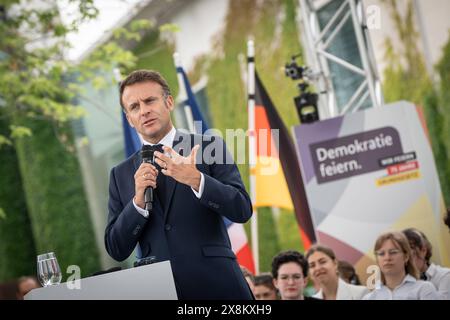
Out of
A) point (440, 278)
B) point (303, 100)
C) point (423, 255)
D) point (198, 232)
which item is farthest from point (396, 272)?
point (198, 232)

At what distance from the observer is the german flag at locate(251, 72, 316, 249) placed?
5652 mm

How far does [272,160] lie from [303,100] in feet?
2.25

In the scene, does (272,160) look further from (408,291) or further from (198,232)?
(198,232)

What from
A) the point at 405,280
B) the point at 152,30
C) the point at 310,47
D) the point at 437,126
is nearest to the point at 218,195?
the point at 405,280

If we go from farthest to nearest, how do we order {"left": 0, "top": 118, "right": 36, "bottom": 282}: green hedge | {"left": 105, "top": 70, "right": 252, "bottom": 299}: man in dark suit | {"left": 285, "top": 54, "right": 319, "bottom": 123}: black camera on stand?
{"left": 0, "top": 118, "right": 36, "bottom": 282}: green hedge < {"left": 285, "top": 54, "right": 319, "bottom": 123}: black camera on stand < {"left": 105, "top": 70, "right": 252, "bottom": 299}: man in dark suit

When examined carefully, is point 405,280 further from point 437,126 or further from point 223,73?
point 223,73

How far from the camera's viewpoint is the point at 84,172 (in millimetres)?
12500

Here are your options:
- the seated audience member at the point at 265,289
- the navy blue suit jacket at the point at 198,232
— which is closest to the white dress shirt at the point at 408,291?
the seated audience member at the point at 265,289

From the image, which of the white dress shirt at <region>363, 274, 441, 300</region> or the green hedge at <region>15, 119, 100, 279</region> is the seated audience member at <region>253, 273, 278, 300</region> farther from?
the green hedge at <region>15, 119, 100, 279</region>

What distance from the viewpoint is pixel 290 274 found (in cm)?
451

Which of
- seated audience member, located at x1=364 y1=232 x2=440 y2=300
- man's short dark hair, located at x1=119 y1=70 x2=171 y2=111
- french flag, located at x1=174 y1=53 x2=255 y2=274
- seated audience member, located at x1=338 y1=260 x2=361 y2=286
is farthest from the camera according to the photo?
french flag, located at x1=174 y1=53 x2=255 y2=274

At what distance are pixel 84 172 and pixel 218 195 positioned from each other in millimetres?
10508

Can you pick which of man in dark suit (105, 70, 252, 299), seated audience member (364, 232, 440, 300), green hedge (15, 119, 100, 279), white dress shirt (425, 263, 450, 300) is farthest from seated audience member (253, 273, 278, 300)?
green hedge (15, 119, 100, 279)

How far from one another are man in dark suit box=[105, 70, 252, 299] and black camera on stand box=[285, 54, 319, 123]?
8.97 feet
